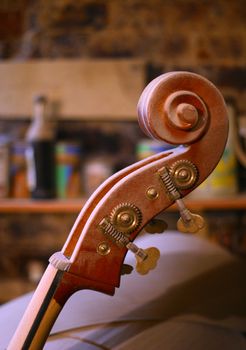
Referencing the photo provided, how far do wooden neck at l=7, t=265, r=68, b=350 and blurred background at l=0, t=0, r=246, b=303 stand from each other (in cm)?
133

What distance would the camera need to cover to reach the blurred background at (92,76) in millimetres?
1915

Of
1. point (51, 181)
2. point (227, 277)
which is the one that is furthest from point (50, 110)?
point (227, 277)

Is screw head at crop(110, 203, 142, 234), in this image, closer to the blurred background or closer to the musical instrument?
the musical instrument

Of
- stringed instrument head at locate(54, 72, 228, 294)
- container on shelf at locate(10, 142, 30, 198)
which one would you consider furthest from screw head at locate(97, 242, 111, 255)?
container on shelf at locate(10, 142, 30, 198)

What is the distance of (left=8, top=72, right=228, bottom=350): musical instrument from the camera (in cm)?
50

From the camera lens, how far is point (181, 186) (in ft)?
1.73

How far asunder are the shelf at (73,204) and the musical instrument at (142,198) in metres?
1.13

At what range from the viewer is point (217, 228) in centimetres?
199

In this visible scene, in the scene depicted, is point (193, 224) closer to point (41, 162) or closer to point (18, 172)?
point (41, 162)

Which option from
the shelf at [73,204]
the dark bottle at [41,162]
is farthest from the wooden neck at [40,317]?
the dark bottle at [41,162]

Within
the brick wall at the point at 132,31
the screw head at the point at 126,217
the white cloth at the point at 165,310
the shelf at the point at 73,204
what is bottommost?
the white cloth at the point at 165,310

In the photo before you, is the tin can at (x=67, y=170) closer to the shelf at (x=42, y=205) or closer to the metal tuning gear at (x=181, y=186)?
the shelf at (x=42, y=205)

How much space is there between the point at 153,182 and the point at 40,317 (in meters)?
0.21

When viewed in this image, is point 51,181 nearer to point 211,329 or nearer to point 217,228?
point 217,228
